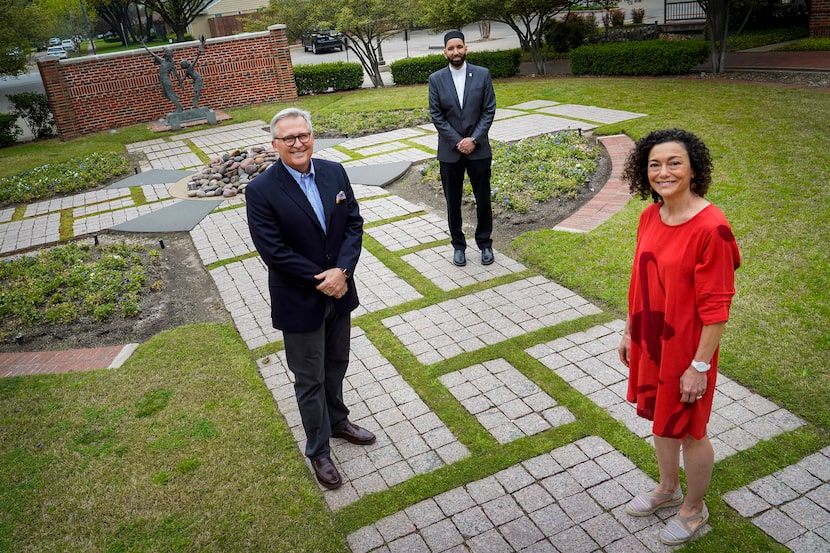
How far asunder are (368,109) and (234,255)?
30.3 ft

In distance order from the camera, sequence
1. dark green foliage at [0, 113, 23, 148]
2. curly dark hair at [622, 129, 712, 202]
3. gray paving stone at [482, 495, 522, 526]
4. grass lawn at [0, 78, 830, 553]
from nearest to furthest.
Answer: curly dark hair at [622, 129, 712, 202] → gray paving stone at [482, 495, 522, 526] → grass lawn at [0, 78, 830, 553] → dark green foliage at [0, 113, 23, 148]

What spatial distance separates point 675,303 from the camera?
8.83ft

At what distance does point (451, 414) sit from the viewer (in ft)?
13.8

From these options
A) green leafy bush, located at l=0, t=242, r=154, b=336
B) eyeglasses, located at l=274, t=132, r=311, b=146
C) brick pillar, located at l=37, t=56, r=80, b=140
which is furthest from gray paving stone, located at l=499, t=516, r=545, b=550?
brick pillar, located at l=37, t=56, r=80, b=140

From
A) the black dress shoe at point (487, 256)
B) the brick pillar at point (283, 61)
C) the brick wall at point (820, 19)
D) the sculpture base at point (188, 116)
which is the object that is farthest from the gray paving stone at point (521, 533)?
the brick wall at point (820, 19)

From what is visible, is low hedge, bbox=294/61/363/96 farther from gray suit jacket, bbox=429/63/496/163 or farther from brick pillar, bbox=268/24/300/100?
gray suit jacket, bbox=429/63/496/163

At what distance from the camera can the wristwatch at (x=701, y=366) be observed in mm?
2639

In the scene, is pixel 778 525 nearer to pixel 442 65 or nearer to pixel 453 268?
pixel 453 268

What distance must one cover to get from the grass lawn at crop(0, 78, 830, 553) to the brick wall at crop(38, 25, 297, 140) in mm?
13718

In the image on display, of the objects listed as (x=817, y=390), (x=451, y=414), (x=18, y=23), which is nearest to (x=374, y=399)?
(x=451, y=414)

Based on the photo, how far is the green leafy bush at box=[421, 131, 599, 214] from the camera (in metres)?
8.05

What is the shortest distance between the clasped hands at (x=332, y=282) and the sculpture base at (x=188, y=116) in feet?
48.2

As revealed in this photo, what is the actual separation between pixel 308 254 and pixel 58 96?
1650 cm

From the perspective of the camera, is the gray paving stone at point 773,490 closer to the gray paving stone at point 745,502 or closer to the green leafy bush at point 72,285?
the gray paving stone at point 745,502
